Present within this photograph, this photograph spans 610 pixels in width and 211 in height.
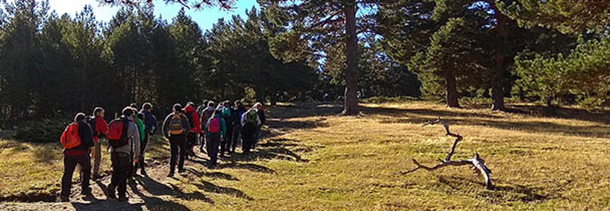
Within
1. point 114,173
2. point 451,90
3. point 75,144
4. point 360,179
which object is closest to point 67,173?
point 75,144

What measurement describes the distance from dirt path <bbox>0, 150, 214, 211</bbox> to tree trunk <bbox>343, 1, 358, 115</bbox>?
15.0 metres

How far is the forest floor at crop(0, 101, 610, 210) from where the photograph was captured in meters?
7.36

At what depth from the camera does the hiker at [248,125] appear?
12.7 metres

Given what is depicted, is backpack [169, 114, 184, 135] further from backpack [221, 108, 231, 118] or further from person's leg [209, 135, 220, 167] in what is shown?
backpack [221, 108, 231, 118]

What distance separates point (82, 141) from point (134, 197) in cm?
134

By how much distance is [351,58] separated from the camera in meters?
24.1

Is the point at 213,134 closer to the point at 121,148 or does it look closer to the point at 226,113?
the point at 226,113

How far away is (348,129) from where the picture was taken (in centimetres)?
1784

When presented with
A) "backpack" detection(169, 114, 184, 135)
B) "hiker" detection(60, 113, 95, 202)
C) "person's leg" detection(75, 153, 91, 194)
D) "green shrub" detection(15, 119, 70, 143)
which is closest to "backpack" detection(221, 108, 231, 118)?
"backpack" detection(169, 114, 184, 135)

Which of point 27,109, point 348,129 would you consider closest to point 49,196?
point 348,129

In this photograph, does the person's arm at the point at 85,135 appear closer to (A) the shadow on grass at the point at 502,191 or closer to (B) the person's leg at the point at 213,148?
(B) the person's leg at the point at 213,148

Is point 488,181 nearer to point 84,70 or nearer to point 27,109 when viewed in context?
point 84,70

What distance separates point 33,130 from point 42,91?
13729 millimetres

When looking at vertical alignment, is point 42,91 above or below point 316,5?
below
